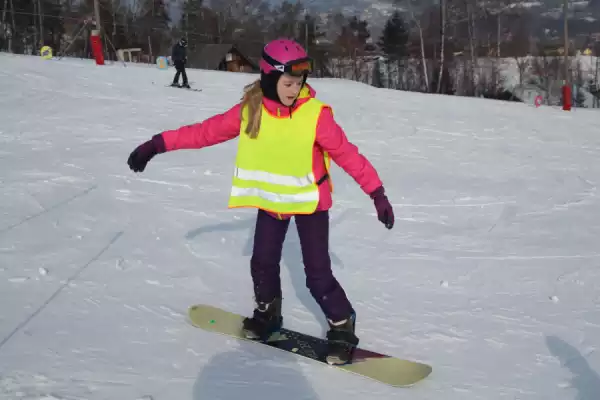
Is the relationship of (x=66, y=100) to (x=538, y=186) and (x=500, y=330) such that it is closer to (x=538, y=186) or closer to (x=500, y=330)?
(x=538, y=186)

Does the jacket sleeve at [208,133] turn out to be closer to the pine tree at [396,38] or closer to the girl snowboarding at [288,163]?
the girl snowboarding at [288,163]

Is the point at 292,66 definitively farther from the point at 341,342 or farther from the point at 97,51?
the point at 97,51

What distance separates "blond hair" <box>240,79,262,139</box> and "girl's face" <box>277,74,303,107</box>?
4.3 inches

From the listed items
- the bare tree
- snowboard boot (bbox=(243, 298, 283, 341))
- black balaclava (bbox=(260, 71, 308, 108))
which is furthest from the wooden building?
black balaclava (bbox=(260, 71, 308, 108))

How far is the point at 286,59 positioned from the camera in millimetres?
2264

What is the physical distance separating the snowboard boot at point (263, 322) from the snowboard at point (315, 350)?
0.09 ft

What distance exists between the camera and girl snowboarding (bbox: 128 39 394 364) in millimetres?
2312

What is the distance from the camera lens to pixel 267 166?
2393 mm

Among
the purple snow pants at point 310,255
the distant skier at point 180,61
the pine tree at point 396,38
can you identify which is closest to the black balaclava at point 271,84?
the purple snow pants at point 310,255

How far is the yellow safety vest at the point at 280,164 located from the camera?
2.32 meters

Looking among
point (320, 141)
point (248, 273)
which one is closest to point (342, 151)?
point (320, 141)

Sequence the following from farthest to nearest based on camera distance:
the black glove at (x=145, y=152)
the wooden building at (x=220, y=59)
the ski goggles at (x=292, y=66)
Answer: the wooden building at (x=220, y=59) < the black glove at (x=145, y=152) < the ski goggles at (x=292, y=66)

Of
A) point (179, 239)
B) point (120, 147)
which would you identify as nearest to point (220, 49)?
point (120, 147)

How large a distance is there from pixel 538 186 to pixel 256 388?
5340 mm
